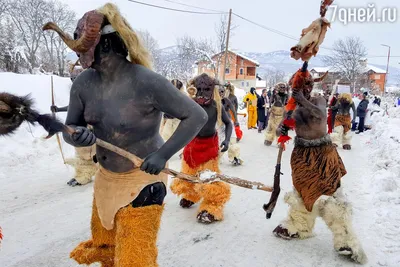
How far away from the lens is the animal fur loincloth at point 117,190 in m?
2.01

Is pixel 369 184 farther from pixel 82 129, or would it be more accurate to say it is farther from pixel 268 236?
pixel 82 129

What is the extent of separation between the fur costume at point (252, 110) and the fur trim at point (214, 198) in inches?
387

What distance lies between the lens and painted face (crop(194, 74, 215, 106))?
14.2 feet

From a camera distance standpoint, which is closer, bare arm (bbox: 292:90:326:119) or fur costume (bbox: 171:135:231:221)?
bare arm (bbox: 292:90:326:119)

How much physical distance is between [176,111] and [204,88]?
254cm

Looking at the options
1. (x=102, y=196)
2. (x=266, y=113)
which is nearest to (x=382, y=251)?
(x=102, y=196)

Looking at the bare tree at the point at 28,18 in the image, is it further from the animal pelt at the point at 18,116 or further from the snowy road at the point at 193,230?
the animal pelt at the point at 18,116

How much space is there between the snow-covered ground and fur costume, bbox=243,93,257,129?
23.8 ft

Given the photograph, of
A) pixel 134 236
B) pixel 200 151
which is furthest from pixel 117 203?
pixel 200 151

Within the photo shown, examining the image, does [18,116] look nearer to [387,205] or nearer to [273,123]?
[387,205]

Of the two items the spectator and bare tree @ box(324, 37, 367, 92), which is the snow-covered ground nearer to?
the spectator

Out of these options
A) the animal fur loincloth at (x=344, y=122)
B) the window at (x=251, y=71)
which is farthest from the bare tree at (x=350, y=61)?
the animal fur loincloth at (x=344, y=122)

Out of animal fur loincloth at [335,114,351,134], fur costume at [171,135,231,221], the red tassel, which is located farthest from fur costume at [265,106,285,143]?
the red tassel

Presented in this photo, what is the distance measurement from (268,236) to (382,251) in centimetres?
113
